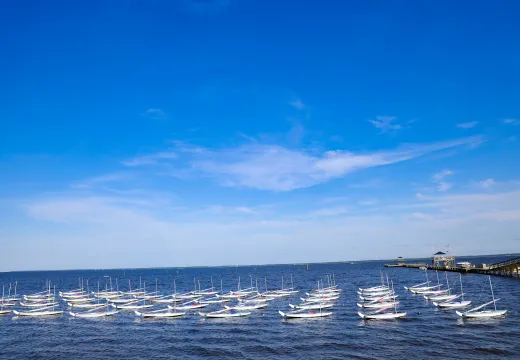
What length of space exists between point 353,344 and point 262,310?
3518cm

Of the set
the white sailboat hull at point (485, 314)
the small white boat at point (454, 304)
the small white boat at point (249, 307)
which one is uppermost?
the small white boat at point (249, 307)

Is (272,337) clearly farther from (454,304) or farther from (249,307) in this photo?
(454,304)

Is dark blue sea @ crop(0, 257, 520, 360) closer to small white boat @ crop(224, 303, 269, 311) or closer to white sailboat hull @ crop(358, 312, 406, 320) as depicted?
white sailboat hull @ crop(358, 312, 406, 320)

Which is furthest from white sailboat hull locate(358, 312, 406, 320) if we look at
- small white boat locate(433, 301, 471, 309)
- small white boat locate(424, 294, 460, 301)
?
small white boat locate(424, 294, 460, 301)

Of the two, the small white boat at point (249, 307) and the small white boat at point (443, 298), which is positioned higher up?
the small white boat at point (249, 307)

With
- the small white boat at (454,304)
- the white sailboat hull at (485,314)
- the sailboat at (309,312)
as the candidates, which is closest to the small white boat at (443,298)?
the small white boat at (454,304)

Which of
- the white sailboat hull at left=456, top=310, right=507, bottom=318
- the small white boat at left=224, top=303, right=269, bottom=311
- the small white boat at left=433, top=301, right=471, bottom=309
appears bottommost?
the small white boat at left=433, top=301, right=471, bottom=309

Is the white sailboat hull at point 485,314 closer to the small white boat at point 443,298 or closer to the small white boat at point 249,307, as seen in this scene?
the small white boat at point 443,298

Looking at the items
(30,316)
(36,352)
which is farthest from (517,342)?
(30,316)

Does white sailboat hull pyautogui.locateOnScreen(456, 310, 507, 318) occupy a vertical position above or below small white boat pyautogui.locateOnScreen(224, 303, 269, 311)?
below

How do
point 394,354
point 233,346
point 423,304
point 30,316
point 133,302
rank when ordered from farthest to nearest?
1. point 133,302
2. point 30,316
3. point 423,304
4. point 233,346
5. point 394,354

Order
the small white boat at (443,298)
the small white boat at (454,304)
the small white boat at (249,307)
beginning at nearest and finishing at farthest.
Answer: the small white boat at (454,304) < the small white boat at (443,298) < the small white boat at (249,307)

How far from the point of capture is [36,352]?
182 ft

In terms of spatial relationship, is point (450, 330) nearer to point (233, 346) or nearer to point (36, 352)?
point (233, 346)
